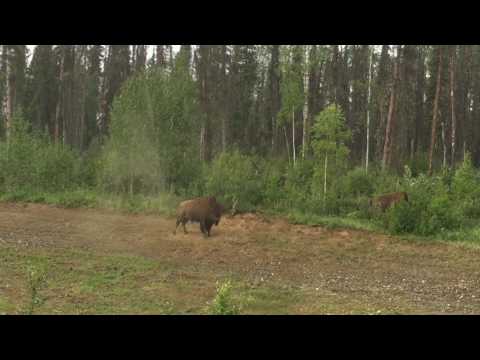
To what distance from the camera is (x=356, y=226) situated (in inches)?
534

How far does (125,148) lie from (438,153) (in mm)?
28305

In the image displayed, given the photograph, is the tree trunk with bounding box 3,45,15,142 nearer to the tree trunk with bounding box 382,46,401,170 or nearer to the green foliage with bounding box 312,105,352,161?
the green foliage with bounding box 312,105,352,161

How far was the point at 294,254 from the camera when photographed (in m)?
11.1

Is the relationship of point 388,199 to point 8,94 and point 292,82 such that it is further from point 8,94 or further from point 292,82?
point 8,94

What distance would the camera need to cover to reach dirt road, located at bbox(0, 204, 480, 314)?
27.2 feet

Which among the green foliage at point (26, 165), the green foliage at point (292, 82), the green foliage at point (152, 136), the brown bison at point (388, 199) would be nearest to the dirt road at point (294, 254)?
the brown bison at point (388, 199)

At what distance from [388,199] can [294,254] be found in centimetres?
490

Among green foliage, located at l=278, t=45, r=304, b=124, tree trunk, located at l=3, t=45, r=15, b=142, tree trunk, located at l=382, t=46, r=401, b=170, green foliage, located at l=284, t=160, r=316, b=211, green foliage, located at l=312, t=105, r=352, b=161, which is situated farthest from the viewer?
green foliage, located at l=278, t=45, r=304, b=124

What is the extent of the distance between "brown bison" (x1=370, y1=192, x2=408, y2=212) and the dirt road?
69.8 inches

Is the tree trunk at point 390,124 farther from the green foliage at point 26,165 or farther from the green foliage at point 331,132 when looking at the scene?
the green foliage at point 26,165

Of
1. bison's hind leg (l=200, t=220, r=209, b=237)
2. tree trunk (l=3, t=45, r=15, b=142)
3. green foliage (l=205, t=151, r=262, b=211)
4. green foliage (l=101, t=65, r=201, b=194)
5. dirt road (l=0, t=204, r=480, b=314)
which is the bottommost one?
dirt road (l=0, t=204, r=480, b=314)

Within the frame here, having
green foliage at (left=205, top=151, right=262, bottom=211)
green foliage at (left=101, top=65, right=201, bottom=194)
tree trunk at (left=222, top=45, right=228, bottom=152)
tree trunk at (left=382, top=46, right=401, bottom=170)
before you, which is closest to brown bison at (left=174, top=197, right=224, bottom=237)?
green foliage at (left=205, top=151, right=262, bottom=211)

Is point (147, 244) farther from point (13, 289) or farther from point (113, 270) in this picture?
point (13, 289)

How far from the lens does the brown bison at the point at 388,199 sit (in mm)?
14141
